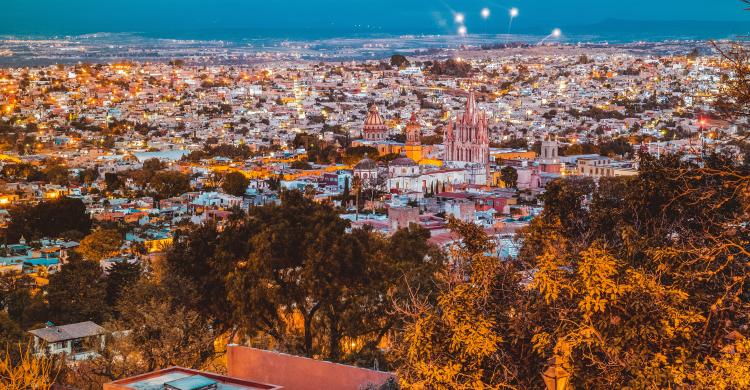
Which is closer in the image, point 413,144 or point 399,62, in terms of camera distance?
point 413,144

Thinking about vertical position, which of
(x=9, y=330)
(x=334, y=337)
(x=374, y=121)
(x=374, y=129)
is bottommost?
(x=374, y=129)

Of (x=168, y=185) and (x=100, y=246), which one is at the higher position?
(x=100, y=246)

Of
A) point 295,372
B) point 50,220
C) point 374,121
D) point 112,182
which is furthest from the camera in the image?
point 374,121

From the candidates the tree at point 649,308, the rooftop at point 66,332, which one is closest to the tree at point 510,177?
the rooftop at point 66,332

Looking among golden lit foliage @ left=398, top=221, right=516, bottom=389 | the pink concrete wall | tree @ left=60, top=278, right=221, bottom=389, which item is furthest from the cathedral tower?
golden lit foliage @ left=398, top=221, right=516, bottom=389

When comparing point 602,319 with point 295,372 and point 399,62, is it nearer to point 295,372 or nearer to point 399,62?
point 295,372

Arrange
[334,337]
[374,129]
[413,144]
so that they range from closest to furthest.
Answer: [334,337] < [413,144] < [374,129]

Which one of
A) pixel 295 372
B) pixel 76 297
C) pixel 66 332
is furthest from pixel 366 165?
pixel 295 372
